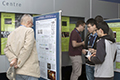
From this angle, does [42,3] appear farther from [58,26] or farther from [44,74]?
[44,74]

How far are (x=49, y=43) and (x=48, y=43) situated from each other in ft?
0.11

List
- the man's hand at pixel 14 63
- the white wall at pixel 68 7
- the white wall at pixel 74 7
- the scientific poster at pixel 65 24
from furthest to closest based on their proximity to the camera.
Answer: the scientific poster at pixel 65 24 < the white wall at pixel 74 7 < the white wall at pixel 68 7 < the man's hand at pixel 14 63

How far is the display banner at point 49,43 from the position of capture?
3.11 meters

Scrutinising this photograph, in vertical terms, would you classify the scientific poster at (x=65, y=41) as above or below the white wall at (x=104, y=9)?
below

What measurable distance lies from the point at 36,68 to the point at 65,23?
2387 mm

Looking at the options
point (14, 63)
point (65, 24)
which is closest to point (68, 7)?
point (65, 24)

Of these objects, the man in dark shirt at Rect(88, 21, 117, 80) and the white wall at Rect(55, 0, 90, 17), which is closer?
the man in dark shirt at Rect(88, 21, 117, 80)

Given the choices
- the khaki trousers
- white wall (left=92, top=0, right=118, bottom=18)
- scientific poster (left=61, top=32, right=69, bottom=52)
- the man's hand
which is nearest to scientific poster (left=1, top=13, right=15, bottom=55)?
the man's hand

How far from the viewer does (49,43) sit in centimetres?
331

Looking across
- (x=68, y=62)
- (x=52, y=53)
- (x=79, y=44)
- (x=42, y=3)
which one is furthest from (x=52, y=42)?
(x=68, y=62)

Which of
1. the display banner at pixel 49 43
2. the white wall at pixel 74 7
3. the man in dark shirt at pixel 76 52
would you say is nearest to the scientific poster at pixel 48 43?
the display banner at pixel 49 43

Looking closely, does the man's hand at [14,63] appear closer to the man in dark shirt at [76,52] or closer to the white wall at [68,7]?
the white wall at [68,7]

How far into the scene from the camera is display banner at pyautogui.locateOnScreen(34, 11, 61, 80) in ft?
10.2

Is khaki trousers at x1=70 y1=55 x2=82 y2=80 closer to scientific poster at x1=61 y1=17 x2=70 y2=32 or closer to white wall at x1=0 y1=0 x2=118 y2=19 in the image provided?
scientific poster at x1=61 y1=17 x2=70 y2=32
